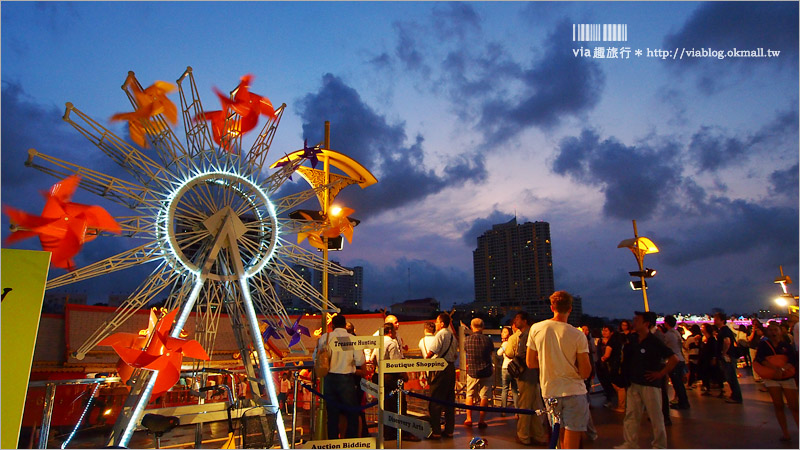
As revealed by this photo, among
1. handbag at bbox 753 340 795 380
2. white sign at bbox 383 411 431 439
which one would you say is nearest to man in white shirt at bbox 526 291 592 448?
white sign at bbox 383 411 431 439

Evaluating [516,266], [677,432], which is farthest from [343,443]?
[516,266]

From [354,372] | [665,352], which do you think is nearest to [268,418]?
[354,372]

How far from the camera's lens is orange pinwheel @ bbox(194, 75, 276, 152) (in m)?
5.98

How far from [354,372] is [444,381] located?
4.66 feet

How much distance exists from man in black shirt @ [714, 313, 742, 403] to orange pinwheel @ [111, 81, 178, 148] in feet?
34.2

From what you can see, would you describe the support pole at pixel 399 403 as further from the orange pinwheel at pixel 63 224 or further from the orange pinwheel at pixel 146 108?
the orange pinwheel at pixel 146 108

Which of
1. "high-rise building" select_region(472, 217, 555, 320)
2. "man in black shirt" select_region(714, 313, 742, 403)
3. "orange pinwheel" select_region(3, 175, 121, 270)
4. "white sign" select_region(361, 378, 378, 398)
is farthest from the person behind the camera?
"high-rise building" select_region(472, 217, 555, 320)

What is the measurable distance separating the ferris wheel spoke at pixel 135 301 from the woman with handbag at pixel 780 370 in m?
7.46

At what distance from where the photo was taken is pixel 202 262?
580 cm

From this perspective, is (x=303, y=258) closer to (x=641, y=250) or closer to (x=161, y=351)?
(x=161, y=351)

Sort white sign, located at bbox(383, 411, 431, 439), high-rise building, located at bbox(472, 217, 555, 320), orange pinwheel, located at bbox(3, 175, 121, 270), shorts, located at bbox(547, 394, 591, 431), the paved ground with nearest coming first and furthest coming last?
white sign, located at bbox(383, 411, 431, 439) < shorts, located at bbox(547, 394, 591, 431) < orange pinwheel, located at bbox(3, 175, 121, 270) < the paved ground < high-rise building, located at bbox(472, 217, 555, 320)

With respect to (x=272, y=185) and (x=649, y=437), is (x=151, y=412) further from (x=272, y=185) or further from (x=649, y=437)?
(x=649, y=437)

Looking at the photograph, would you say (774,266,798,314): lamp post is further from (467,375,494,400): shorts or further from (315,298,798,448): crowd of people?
(467,375,494,400): shorts

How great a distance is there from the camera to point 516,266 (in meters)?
69.1
